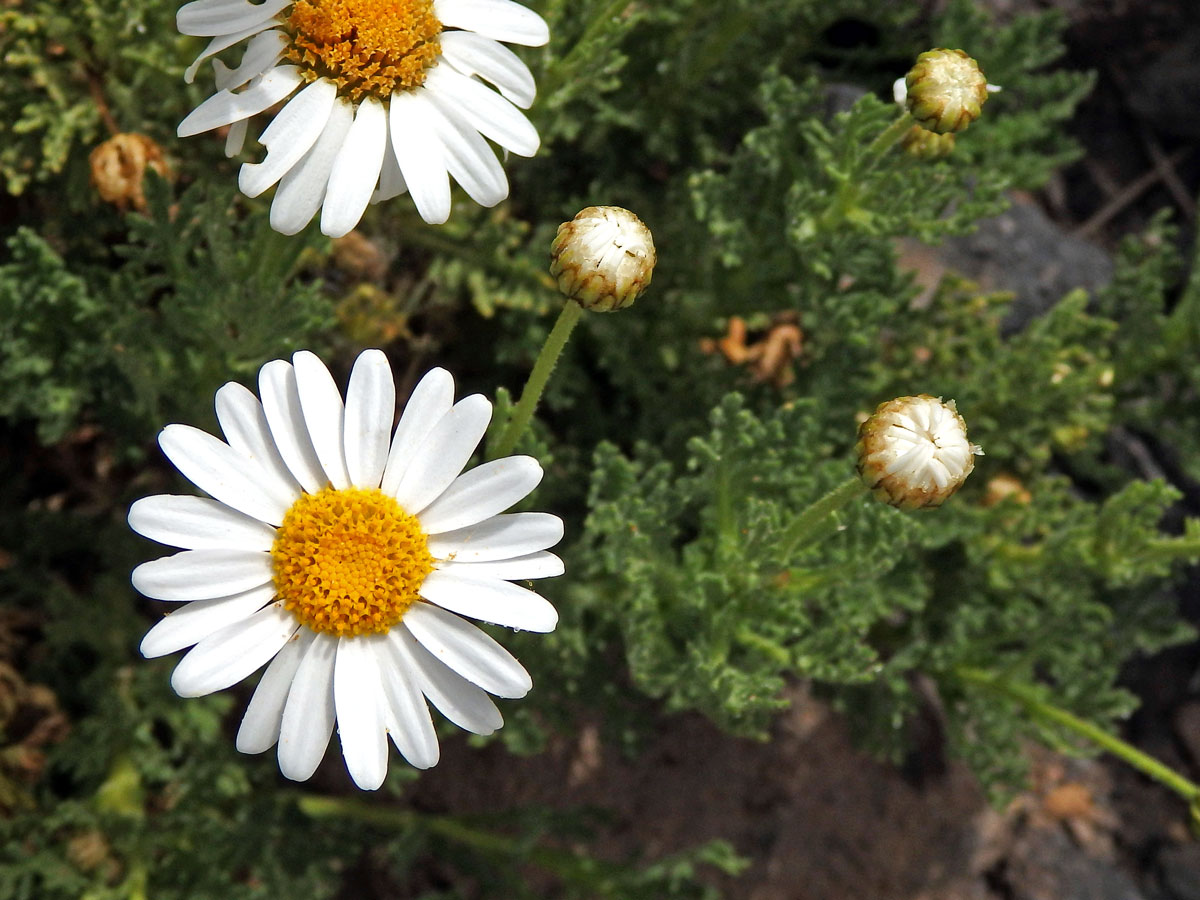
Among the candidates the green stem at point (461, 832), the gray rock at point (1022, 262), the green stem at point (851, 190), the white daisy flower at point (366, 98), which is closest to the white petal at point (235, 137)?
the white daisy flower at point (366, 98)

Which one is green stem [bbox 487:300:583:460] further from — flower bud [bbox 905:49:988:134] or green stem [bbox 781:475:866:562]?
flower bud [bbox 905:49:988:134]

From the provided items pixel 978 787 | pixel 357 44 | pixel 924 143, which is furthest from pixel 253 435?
pixel 978 787

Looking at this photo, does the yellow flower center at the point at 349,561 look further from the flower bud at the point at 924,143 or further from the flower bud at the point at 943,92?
the flower bud at the point at 924,143

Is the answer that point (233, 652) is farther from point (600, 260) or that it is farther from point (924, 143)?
point (924, 143)

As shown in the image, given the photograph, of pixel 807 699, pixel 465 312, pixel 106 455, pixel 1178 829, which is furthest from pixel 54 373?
pixel 1178 829

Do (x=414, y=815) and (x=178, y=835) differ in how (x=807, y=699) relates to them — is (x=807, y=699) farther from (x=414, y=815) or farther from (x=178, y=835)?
(x=178, y=835)
